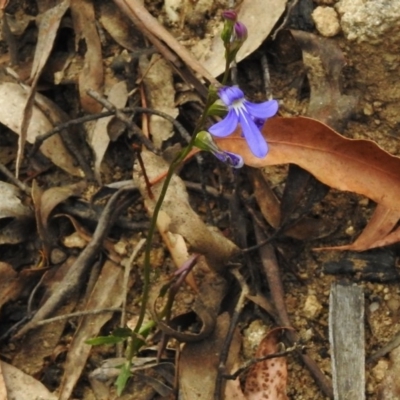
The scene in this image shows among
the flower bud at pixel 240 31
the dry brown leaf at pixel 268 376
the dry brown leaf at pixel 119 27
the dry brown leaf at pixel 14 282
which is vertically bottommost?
the dry brown leaf at pixel 268 376

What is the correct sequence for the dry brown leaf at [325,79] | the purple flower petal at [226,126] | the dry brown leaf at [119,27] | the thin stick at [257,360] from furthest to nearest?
the dry brown leaf at [119,27] → the dry brown leaf at [325,79] → the thin stick at [257,360] → the purple flower petal at [226,126]

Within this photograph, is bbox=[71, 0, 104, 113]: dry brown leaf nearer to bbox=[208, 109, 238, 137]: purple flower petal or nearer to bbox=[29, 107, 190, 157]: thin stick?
bbox=[29, 107, 190, 157]: thin stick

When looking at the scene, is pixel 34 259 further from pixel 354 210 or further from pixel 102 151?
pixel 354 210

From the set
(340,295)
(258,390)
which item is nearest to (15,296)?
(258,390)

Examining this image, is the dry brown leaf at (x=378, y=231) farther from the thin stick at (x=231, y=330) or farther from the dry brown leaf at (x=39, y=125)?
the dry brown leaf at (x=39, y=125)

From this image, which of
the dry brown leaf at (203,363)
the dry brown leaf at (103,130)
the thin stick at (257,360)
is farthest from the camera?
the dry brown leaf at (103,130)

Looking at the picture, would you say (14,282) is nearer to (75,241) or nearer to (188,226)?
(75,241)

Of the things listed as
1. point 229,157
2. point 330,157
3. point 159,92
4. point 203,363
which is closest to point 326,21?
point 330,157

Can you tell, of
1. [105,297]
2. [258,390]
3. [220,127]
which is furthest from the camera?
[105,297]

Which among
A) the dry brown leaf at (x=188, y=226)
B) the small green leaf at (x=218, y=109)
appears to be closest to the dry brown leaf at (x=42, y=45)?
the dry brown leaf at (x=188, y=226)
